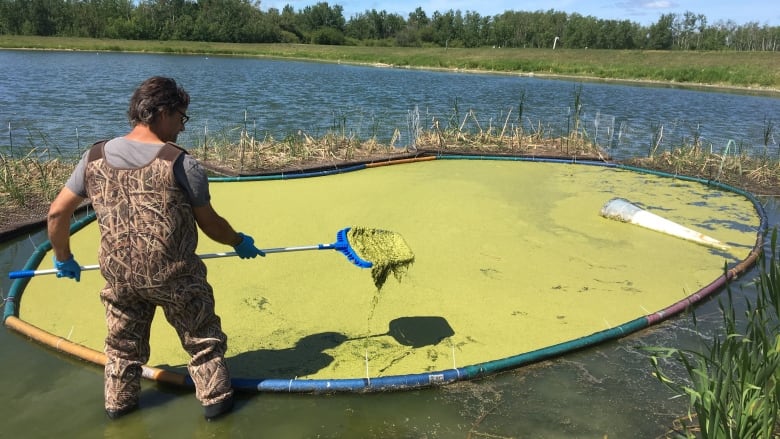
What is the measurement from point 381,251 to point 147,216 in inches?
43.7

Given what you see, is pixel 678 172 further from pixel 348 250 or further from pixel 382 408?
pixel 382 408

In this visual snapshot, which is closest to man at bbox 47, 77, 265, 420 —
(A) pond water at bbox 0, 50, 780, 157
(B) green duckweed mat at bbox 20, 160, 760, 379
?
(B) green duckweed mat at bbox 20, 160, 760, 379

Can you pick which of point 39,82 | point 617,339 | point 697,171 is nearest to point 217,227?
point 617,339

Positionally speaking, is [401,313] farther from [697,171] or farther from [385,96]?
[385,96]

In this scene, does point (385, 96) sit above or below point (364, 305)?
above

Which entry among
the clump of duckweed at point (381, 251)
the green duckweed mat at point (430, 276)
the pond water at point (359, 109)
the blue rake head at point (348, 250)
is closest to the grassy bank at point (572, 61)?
the pond water at point (359, 109)

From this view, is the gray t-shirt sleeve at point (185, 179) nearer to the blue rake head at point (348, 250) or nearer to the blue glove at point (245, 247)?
the blue glove at point (245, 247)

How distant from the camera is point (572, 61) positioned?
29.6 m

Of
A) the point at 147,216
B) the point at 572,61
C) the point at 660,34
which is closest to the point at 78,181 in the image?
the point at 147,216

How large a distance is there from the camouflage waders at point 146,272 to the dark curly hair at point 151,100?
0.39 feet

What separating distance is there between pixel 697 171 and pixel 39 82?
1438cm

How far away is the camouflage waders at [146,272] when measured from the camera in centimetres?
171

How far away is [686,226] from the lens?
14.2 feet

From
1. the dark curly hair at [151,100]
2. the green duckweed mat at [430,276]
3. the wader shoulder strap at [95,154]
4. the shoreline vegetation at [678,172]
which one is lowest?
the green duckweed mat at [430,276]
